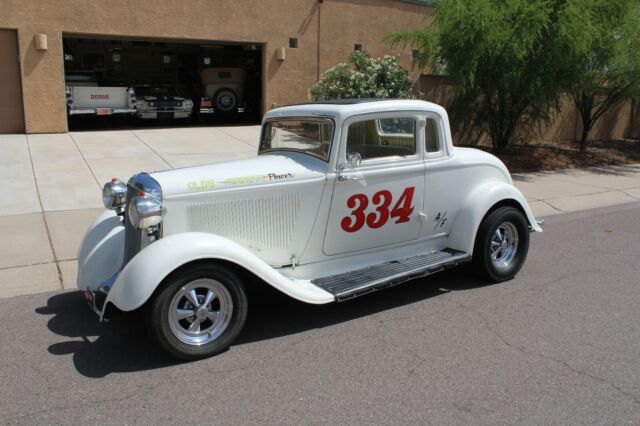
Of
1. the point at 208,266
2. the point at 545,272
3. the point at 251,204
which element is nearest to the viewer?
the point at 208,266

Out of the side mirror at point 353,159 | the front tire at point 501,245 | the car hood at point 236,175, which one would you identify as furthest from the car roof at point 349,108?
the front tire at point 501,245

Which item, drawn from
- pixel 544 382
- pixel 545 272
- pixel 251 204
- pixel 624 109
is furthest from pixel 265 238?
pixel 624 109

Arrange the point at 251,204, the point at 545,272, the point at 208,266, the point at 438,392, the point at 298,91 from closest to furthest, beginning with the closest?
1. the point at 438,392
2. the point at 208,266
3. the point at 251,204
4. the point at 545,272
5. the point at 298,91

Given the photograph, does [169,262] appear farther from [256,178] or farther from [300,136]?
[300,136]

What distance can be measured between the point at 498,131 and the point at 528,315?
10.4 m

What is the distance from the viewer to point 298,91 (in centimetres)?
1639

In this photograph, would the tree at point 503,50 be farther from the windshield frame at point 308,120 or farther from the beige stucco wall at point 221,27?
the windshield frame at point 308,120

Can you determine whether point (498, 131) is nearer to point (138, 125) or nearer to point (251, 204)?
point (138, 125)

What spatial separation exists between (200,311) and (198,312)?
15 millimetres

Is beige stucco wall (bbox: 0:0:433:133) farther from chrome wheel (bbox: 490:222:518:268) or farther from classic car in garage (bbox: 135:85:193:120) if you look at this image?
chrome wheel (bbox: 490:222:518:268)

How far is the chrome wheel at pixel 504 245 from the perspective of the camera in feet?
18.3

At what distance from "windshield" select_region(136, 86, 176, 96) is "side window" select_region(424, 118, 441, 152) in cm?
1360

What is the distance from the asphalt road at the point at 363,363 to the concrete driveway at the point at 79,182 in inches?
42.5

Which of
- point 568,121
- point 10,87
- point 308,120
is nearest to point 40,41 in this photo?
point 10,87
